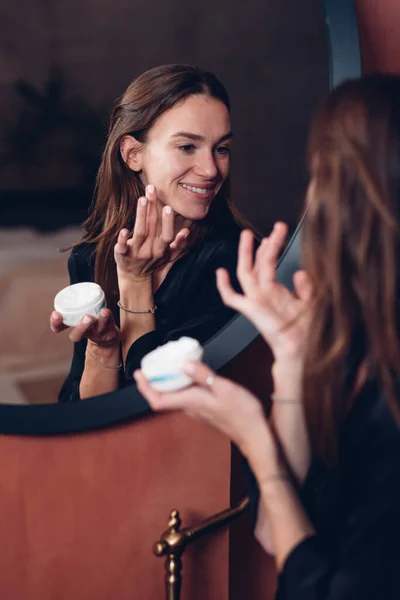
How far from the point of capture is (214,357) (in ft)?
3.09

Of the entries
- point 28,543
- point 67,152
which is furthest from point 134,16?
point 28,543

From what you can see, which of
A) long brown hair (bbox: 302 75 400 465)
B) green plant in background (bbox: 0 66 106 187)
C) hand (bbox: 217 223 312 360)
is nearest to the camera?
long brown hair (bbox: 302 75 400 465)

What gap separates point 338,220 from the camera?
65 cm

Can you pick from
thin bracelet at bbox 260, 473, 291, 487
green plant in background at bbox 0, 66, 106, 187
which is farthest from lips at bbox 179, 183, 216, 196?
thin bracelet at bbox 260, 473, 291, 487

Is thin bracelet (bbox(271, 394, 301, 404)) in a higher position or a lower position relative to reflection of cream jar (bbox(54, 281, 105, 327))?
lower

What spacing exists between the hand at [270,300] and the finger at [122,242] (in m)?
0.19

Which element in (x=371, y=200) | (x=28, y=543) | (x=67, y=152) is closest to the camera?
(x=371, y=200)

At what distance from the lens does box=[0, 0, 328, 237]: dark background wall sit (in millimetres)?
854

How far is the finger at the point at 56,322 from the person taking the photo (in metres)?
0.91

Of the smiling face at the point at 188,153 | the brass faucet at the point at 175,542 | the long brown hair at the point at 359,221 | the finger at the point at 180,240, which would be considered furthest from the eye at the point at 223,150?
the brass faucet at the point at 175,542

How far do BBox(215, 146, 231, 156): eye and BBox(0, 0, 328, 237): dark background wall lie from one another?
14 millimetres

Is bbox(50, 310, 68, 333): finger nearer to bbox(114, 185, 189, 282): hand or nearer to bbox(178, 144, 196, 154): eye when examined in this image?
bbox(114, 185, 189, 282): hand

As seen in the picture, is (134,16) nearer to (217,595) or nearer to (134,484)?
(134,484)

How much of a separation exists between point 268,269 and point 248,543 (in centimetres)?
52
